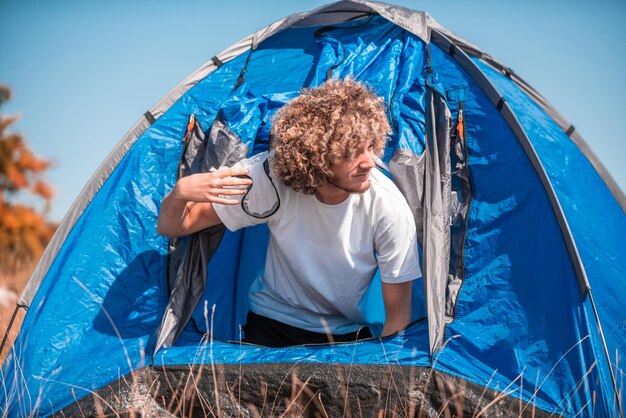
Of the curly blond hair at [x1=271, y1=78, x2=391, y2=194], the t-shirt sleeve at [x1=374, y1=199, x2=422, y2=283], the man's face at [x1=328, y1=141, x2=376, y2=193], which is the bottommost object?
the t-shirt sleeve at [x1=374, y1=199, x2=422, y2=283]

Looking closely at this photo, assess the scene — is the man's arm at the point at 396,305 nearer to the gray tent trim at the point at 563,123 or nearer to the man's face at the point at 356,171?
the man's face at the point at 356,171

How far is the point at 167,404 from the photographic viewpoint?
2.41 metres

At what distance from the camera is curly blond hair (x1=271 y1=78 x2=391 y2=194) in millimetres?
2488

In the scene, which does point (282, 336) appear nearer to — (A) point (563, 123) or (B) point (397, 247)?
(B) point (397, 247)

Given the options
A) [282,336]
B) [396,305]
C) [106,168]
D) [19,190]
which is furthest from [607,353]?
[19,190]

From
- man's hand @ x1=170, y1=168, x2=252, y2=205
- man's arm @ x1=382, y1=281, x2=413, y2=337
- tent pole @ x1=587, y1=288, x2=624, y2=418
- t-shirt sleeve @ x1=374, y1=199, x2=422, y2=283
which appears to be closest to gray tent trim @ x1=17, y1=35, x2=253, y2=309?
man's hand @ x1=170, y1=168, x2=252, y2=205

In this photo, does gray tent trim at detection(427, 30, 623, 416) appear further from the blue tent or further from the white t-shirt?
the white t-shirt

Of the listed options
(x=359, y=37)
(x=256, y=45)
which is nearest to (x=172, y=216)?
(x=256, y=45)

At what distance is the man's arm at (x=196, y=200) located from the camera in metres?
2.52

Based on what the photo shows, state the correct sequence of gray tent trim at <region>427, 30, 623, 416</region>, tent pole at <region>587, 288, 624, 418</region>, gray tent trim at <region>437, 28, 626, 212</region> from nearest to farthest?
tent pole at <region>587, 288, 624, 418</region>, gray tent trim at <region>427, 30, 623, 416</region>, gray tent trim at <region>437, 28, 626, 212</region>

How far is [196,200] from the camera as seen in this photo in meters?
2.53

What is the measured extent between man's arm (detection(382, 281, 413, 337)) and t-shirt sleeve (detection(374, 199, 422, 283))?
4 cm

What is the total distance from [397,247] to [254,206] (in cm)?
58

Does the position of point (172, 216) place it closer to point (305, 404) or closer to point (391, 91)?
point (305, 404)
